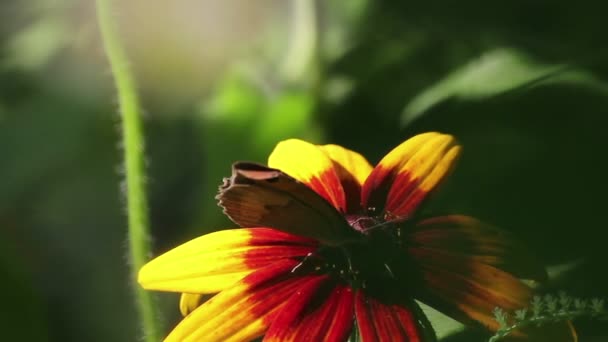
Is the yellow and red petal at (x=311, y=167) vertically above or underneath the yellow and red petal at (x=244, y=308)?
above

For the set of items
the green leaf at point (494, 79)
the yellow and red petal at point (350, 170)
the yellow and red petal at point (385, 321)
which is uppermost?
the green leaf at point (494, 79)

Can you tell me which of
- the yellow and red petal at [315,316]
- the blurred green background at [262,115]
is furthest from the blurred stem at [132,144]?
the yellow and red petal at [315,316]

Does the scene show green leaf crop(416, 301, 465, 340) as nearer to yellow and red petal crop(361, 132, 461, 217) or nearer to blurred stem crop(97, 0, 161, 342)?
yellow and red petal crop(361, 132, 461, 217)

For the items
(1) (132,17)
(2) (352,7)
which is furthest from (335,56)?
(1) (132,17)

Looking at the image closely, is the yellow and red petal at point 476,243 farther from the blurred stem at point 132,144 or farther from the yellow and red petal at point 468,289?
the blurred stem at point 132,144

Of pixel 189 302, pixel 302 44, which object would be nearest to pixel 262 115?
pixel 302 44

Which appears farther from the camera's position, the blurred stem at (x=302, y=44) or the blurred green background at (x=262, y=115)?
the blurred stem at (x=302, y=44)

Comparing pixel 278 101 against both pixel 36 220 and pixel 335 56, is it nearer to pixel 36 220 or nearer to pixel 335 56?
pixel 335 56

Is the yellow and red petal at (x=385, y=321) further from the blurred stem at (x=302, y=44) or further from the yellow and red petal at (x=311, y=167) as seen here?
the blurred stem at (x=302, y=44)
